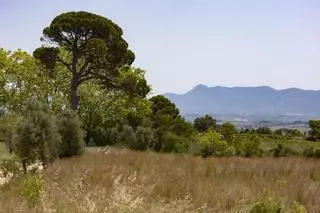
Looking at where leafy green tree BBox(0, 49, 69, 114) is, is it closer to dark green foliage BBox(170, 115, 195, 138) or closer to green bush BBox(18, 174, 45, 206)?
dark green foliage BBox(170, 115, 195, 138)

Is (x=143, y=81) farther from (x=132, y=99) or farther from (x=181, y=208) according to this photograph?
(x=181, y=208)

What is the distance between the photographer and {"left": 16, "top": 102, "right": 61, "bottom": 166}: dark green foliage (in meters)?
13.9

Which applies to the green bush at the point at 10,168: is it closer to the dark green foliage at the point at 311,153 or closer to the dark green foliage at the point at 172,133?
the dark green foliage at the point at 172,133

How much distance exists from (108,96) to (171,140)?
13.6 m

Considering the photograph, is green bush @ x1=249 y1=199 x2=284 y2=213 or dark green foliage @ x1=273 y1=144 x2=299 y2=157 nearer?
green bush @ x1=249 y1=199 x2=284 y2=213

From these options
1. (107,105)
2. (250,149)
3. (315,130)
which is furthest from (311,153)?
(315,130)

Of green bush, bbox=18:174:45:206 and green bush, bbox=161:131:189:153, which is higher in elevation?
green bush, bbox=18:174:45:206

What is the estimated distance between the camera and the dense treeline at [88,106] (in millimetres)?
15141

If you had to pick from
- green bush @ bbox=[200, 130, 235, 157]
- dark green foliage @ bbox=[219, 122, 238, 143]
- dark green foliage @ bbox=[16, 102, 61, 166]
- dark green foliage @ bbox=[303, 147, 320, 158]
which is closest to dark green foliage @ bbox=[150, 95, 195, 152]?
green bush @ bbox=[200, 130, 235, 157]

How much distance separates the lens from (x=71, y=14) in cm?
3050

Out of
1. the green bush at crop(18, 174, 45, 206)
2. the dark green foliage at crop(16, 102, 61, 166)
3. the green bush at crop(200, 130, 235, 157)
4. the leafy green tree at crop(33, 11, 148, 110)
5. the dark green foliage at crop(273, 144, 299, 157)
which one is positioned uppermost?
the leafy green tree at crop(33, 11, 148, 110)

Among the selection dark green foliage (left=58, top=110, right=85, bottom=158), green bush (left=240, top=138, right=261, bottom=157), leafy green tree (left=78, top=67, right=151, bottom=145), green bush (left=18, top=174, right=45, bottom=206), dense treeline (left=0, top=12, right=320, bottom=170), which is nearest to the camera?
green bush (left=18, top=174, right=45, bottom=206)

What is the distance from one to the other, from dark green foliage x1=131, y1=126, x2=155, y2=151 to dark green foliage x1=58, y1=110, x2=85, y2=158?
21.8 feet

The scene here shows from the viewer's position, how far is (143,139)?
25156 mm
